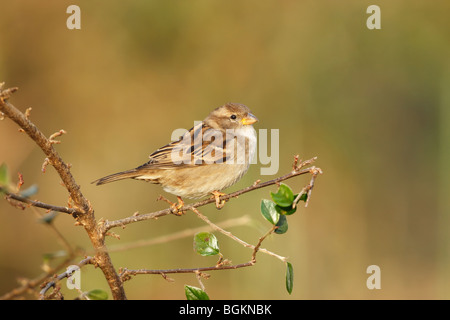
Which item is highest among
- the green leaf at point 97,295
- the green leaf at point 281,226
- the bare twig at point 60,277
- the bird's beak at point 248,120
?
the bird's beak at point 248,120

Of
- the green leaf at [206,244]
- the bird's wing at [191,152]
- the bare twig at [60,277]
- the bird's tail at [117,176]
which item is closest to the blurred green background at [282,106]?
the bird's wing at [191,152]

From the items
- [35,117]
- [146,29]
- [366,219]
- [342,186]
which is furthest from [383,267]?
[35,117]

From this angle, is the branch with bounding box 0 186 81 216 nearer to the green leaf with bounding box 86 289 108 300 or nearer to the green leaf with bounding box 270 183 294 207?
the green leaf with bounding box 86 289 108 300

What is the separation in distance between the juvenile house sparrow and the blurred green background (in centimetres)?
243

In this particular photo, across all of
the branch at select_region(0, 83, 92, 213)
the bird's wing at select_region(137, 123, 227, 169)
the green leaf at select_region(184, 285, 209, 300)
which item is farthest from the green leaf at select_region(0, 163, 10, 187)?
the bird's wing at select_region(137, 123, 227, 169)

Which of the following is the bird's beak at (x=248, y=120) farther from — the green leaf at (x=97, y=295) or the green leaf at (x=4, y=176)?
the green leaf at (x=4, y=176)

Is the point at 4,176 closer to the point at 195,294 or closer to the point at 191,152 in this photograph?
the point at 195,294

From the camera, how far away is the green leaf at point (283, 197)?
1955mm

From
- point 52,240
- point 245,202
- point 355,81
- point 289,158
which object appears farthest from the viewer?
point 355,81

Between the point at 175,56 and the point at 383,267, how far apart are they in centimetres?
370

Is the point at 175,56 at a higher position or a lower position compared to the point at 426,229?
higher

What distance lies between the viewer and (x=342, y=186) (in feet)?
23.0

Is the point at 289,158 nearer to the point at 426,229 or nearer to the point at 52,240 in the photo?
the point at 426,229

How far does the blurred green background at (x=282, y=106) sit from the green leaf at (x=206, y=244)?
4.18 metres
